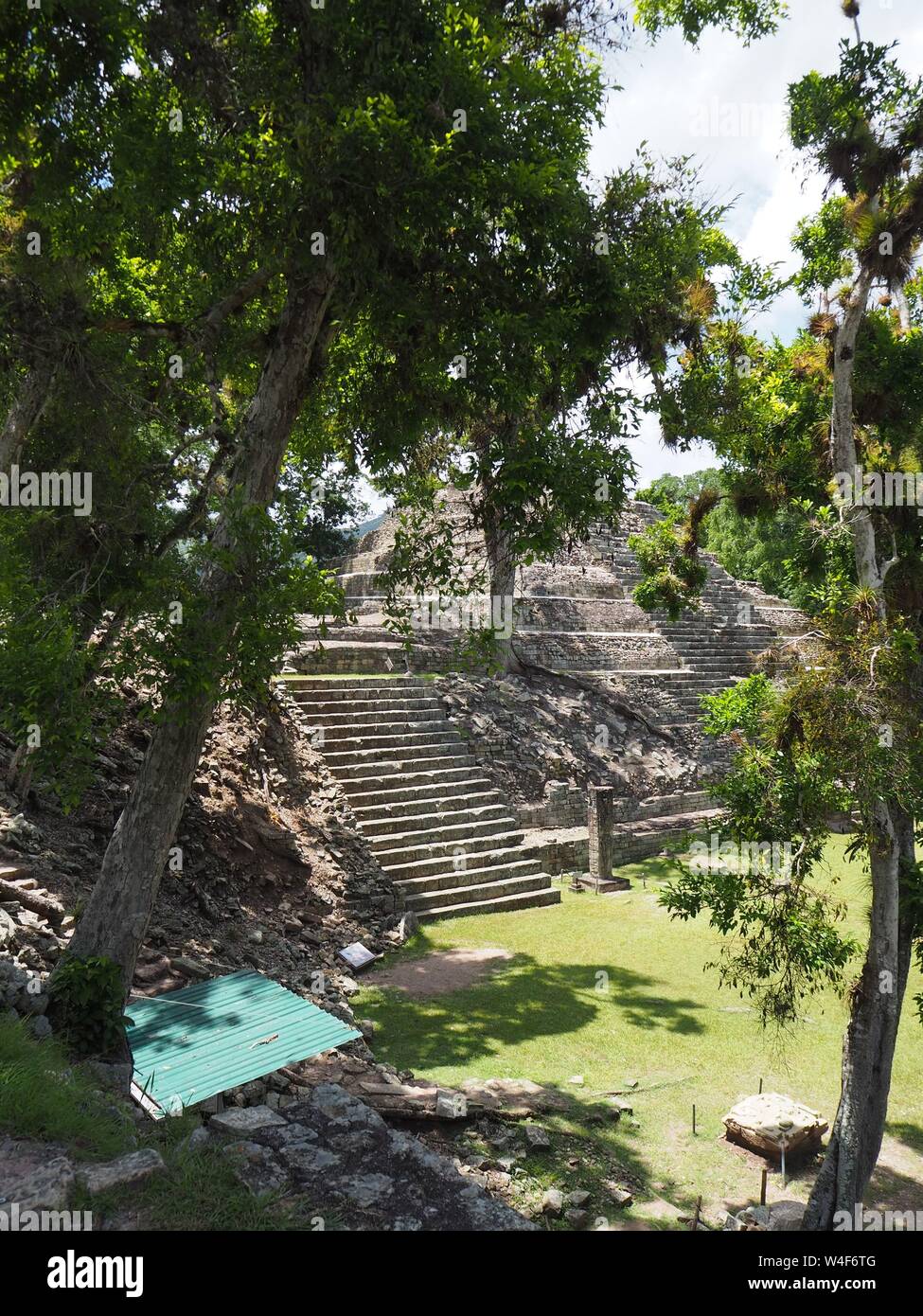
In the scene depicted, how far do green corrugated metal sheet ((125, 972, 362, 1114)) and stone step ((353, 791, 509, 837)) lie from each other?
4.92 metres

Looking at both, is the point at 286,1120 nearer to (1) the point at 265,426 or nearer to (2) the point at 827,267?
(1) the point at 265,426

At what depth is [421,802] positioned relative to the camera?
12.2 meters

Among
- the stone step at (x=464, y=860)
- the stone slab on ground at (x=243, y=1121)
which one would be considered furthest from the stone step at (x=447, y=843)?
the stone slab on ground at (x=243, y=1121)

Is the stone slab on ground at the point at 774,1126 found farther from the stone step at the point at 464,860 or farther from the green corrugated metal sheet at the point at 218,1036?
the stone step at the point at 464,860

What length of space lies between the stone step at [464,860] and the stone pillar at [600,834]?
1.14 meters

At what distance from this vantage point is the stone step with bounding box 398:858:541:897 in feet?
35.5

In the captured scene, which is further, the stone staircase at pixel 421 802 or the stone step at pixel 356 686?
the stone step at pixel 356 686

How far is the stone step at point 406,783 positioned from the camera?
11.8 meters

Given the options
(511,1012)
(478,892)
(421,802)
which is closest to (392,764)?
(421,802)

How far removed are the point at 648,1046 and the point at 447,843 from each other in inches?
194

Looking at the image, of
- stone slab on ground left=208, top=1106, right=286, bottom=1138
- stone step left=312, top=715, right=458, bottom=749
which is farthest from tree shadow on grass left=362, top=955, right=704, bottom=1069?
stone step left=312, top=715, right=458, bottom=749

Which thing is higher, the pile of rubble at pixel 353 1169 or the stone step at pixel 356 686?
the stone step at pixel 356 686

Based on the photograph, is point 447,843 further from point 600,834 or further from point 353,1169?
point 353,1169
